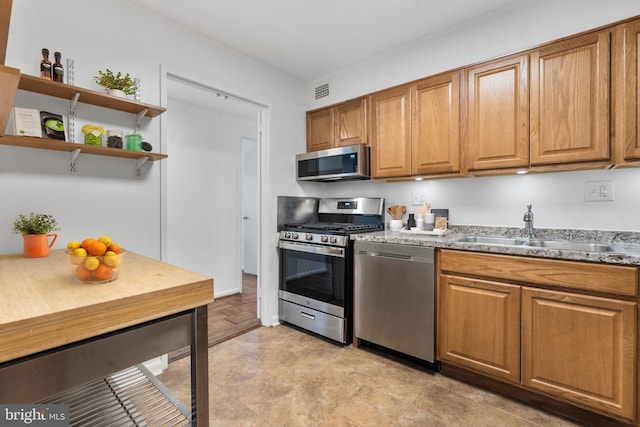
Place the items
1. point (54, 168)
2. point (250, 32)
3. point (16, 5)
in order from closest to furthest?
point (16, 5) → point (54, 168) → point (250, 32)

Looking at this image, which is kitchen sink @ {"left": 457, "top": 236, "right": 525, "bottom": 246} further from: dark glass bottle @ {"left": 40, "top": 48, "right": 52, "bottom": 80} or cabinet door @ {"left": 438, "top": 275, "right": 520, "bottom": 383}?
dark glass bottle @ {"left": 40, "top": 48, "right": 52, "bottom": 80}

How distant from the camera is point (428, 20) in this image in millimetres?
2221

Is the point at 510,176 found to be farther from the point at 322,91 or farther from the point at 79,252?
the point at 79,252

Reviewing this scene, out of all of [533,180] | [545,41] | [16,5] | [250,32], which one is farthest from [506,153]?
[16,5]

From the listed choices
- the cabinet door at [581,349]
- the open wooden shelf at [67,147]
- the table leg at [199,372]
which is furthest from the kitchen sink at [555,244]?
the open wooden shelf at [67,147]

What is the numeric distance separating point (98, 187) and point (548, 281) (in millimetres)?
2691

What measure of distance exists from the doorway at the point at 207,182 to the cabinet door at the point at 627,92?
2.79m

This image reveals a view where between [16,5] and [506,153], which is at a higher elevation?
[16,5]

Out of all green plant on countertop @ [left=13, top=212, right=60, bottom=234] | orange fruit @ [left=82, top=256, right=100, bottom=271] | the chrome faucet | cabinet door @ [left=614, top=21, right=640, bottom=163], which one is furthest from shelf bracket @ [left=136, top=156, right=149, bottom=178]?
cabinet door @ [left=614, top=21, right=640, bottom=163]

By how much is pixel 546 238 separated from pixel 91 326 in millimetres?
2543

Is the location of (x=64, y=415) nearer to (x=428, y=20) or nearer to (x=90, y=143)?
(x=90, y=143)

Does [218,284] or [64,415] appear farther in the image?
[218,284]

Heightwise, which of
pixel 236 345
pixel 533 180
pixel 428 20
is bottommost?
pixel 236 345

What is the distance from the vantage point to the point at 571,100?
1.81m
